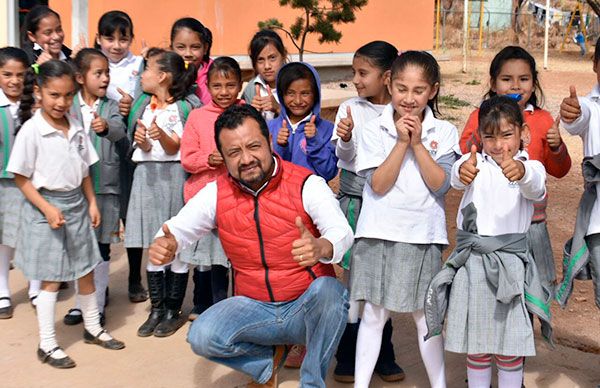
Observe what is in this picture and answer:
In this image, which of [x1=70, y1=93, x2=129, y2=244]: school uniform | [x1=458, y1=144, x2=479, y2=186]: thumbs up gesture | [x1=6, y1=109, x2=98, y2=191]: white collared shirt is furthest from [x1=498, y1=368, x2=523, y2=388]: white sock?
[x1=70, y1=93, x2=129, y2=244]: school uniform

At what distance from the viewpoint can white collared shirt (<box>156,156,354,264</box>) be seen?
3410 mm

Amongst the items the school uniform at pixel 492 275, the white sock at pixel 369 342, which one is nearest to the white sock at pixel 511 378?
the school uniform at pixel 492 275

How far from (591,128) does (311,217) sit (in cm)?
135

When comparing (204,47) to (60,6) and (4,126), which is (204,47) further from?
(60,6)

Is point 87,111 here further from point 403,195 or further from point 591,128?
point 591,128

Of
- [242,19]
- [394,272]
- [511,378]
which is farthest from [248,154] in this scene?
[242,19]

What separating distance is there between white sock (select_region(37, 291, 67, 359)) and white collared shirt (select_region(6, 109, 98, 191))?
55cm

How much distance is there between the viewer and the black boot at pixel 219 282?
4.70 meters

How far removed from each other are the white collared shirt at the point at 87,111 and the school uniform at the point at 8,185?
364 mm

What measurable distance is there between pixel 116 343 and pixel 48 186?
91 centimetres

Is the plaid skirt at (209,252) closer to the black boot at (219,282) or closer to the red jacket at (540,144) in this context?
the black boot at (219,282)

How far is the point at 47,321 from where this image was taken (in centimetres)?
425

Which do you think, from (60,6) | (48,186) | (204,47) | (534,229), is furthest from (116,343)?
(60,6)

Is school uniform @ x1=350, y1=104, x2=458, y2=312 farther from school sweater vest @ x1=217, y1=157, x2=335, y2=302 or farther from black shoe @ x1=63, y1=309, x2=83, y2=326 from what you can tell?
black shoe @ x1=63, y1=309, x2=83, y2=326
